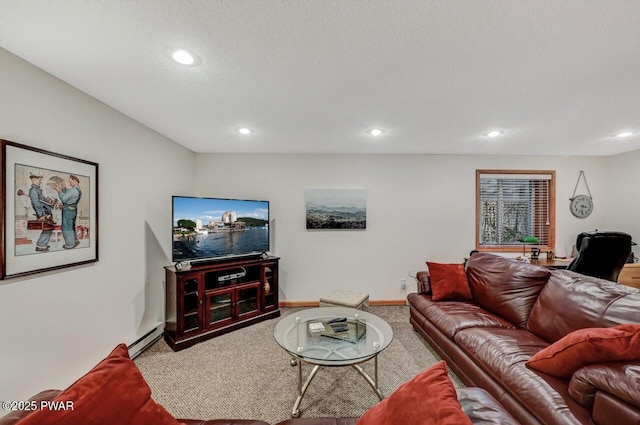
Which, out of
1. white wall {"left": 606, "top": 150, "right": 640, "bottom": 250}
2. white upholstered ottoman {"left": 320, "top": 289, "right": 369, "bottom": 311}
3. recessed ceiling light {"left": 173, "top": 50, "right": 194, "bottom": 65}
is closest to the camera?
recessed ceiling light {"left": 173, "top": 50, "right": 194, "bottom": 65}

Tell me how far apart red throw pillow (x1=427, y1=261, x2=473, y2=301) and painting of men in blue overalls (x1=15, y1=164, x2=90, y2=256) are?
10.8 ft

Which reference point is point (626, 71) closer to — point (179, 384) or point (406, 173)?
point (406, 173)

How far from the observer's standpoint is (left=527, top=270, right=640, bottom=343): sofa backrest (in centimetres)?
160

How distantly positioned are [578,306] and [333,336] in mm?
1758

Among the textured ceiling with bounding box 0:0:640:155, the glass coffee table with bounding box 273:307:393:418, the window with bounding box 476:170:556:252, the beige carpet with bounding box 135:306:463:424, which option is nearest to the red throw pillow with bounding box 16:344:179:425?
the glass coffee table with bounding box 273:307:393:418

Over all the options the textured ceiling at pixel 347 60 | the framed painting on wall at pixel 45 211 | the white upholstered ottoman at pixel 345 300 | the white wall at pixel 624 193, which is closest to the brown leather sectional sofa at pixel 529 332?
the white upholstered ottoman at pixel 345 300

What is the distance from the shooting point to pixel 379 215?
3.98m

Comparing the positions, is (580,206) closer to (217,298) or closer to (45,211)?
(217,298)

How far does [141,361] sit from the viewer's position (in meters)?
2.45

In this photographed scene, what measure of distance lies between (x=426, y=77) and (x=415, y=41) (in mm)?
415

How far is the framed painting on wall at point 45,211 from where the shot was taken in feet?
5.14

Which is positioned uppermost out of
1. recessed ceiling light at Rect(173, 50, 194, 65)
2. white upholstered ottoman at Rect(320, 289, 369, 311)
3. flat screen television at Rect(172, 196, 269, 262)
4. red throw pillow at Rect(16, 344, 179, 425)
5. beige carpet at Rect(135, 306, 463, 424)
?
recessed ceiling light at Rect(173, 50, 194, 65)

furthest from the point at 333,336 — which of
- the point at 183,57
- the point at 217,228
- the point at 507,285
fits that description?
the point at 183,57

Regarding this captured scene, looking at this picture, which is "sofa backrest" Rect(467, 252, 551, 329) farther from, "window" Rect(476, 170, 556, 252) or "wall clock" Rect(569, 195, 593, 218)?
"wall clock" Rect(569, 195, 593, 218)
